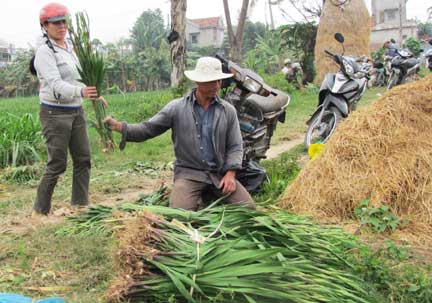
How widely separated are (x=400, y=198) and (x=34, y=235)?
8.68ft

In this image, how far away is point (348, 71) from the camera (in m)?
6.75

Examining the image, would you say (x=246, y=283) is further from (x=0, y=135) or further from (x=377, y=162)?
(x=0, y=135)

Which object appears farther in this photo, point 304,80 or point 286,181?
point 304,80

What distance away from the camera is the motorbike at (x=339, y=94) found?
264 inches

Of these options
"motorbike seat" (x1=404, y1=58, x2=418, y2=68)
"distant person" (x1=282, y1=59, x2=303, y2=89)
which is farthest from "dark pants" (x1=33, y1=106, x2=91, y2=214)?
"distant person" (x1=282, y1=59, x2=303, y2=89)

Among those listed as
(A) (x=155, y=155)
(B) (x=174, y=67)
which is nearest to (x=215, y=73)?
(A) (x=155, y=155)

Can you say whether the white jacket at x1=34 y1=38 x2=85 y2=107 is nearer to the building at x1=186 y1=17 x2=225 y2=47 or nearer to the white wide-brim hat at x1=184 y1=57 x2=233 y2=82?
the white wide-brim hat at x1=184 y1=57 x2=233 y2=82

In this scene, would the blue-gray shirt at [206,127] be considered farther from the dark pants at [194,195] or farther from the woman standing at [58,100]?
the woman standing at [58,100]

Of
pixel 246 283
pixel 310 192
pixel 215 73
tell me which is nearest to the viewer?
pixel 246 283

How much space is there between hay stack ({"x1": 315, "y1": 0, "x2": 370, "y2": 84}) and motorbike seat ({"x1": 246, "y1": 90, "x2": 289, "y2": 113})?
12.4m

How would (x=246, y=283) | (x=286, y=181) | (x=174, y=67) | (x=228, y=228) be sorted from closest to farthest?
(x=246, y=283) → (x=228, y=228) → (x=286, y=181) → (x=174, y=67)

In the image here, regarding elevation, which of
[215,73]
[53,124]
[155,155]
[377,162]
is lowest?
[155,155]

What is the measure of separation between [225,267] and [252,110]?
2.49 m

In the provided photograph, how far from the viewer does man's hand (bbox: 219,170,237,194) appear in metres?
3.91
